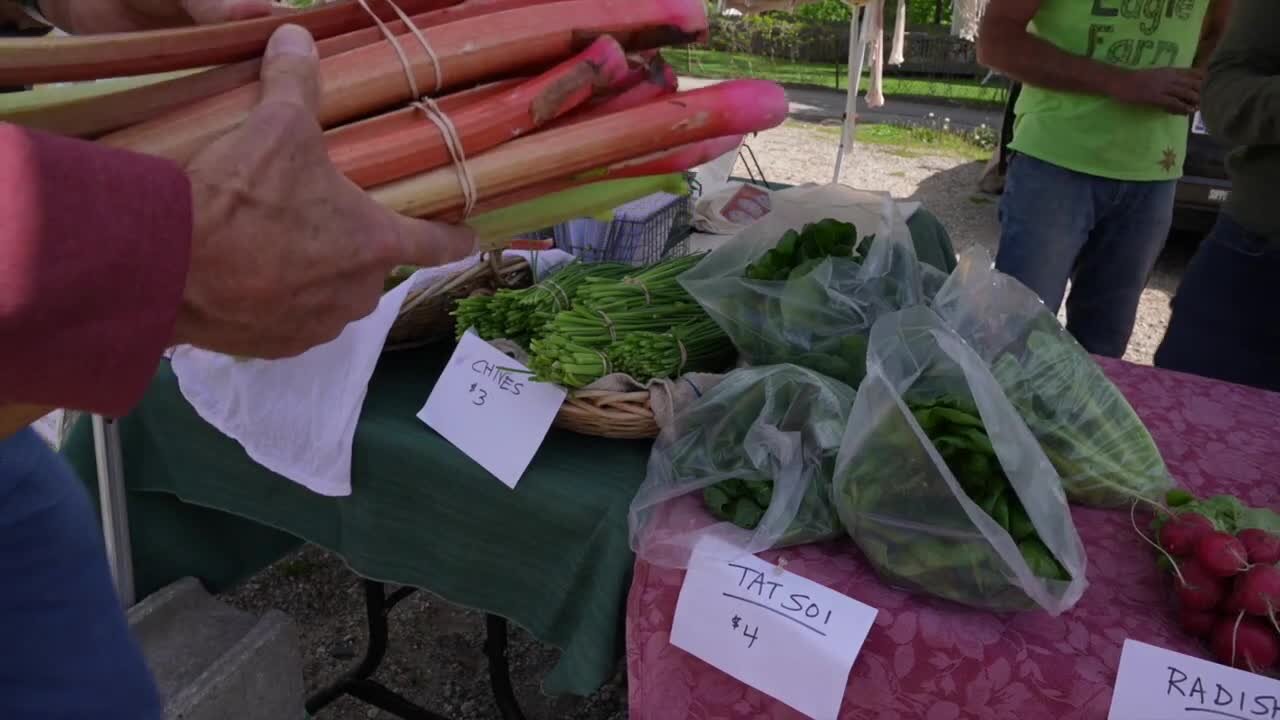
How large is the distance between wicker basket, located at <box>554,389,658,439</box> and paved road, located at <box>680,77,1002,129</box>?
32.9ft

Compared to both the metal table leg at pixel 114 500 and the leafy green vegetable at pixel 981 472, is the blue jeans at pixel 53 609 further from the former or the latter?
the leafy green vegetable at pixel 981 472

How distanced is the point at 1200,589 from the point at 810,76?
685 inches

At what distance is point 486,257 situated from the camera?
5.85 ft

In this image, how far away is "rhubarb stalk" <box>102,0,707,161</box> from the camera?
0.72 metres

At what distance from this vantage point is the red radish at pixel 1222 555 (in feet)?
3.27

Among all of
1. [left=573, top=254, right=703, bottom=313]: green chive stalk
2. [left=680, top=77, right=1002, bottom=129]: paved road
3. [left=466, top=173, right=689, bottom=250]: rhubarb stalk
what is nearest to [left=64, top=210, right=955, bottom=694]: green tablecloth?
[left=573, top=254, right=703, bottom=313]: green chive stalk

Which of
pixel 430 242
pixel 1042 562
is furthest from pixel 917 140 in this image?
pixel 430 242

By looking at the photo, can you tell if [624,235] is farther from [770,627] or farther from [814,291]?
[770,627]

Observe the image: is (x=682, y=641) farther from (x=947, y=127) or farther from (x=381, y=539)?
(x=947, y=127)

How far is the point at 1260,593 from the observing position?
96 cm

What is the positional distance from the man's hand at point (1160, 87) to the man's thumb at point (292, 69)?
212cm

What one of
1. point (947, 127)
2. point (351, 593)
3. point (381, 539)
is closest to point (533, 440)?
point (381, 539)

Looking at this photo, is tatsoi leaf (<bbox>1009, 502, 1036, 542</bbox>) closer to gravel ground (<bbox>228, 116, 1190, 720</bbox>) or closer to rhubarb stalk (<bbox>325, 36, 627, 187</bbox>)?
rhubarb stalk (<bbox>325, 36, 627, 187</bbox>)

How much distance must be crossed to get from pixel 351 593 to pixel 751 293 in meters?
1.89
